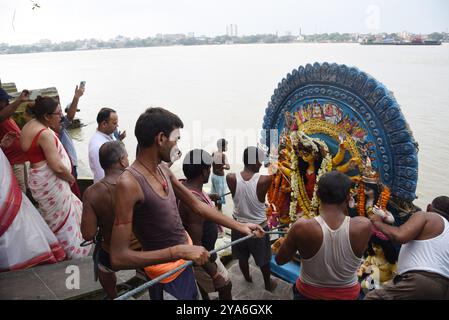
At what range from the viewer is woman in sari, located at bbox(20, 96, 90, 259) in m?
3.83

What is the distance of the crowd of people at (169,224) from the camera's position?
2.16m

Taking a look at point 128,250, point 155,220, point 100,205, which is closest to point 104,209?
point 100,205

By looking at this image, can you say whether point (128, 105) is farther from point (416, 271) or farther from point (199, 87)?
point (416, 271)

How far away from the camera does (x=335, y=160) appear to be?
376 centimetres

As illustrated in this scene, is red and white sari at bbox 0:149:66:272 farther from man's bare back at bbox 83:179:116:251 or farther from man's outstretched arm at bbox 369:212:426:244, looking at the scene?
man's outstretched arm at bbox 369:212:426:244

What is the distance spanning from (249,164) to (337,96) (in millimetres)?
1091

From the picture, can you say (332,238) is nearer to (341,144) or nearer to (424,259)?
(424,259)

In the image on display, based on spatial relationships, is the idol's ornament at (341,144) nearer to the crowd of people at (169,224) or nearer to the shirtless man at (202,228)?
the crowd of people at (169,224)

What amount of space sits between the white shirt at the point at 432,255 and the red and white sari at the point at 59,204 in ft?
10.4

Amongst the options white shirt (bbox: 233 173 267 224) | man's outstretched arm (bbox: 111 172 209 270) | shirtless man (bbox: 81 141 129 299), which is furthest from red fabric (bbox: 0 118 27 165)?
man's outstretched arm (bbox: 111 172 209 270)

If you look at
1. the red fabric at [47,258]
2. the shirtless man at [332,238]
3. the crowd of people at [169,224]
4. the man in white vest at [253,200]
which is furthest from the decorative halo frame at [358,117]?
the red fabric at [47,258]

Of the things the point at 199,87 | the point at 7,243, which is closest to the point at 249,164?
the point at 7,243

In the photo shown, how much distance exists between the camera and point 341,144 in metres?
3.68

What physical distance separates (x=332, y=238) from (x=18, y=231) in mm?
3100
